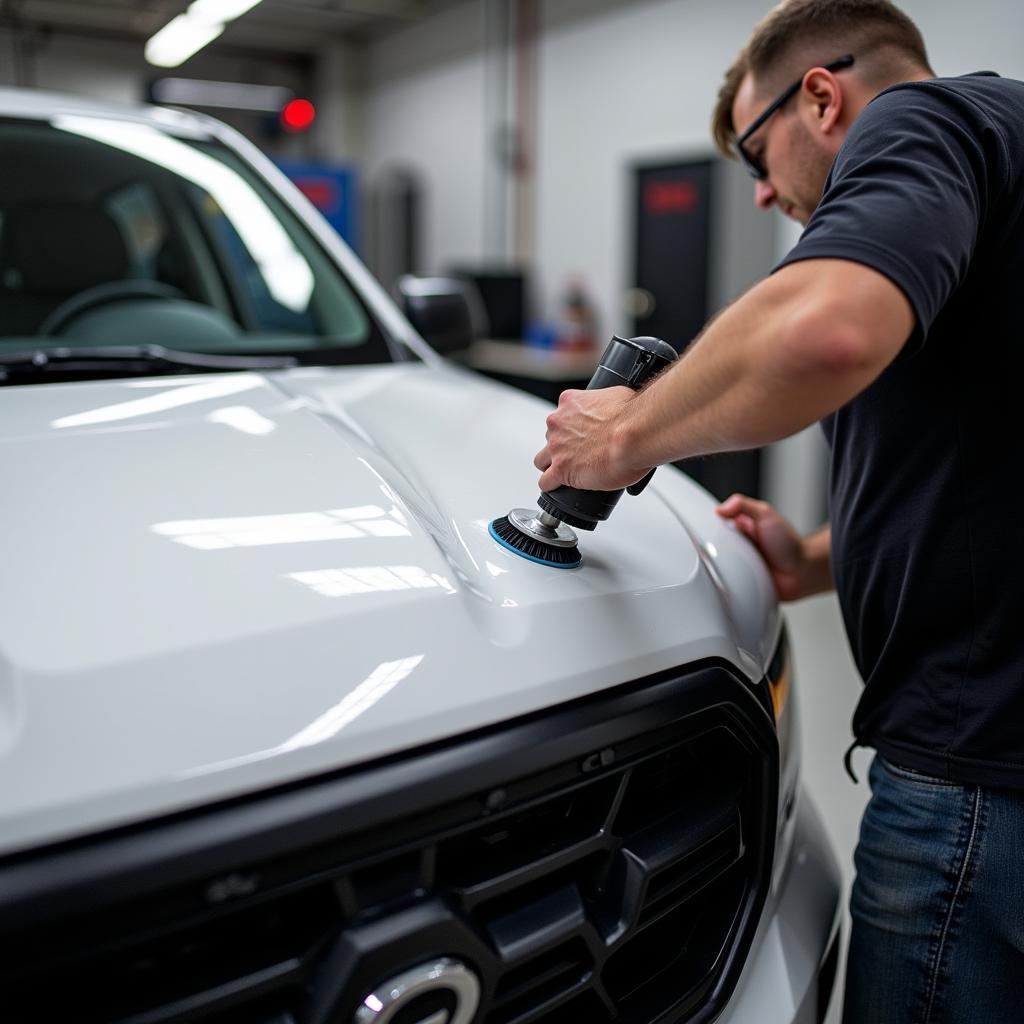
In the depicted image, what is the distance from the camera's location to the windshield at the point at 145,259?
1816 mm

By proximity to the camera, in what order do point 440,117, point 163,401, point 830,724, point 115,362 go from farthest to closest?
1. point 440,117
2. point 830,724
3. point 115,362
4. point 163,401

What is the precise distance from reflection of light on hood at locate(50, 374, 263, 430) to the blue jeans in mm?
1051

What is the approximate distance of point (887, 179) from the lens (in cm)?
86

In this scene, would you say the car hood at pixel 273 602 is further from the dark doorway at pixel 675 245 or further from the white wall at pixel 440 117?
the white wall at pixel 440 117

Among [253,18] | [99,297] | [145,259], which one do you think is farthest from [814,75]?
[253,18]

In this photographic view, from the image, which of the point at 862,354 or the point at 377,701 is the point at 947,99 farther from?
the point at 377,701

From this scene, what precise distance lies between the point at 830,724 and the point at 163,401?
8.22ft

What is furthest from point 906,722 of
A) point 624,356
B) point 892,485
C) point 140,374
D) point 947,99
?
point 140,374

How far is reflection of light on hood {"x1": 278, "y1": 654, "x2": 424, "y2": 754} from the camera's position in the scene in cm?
75

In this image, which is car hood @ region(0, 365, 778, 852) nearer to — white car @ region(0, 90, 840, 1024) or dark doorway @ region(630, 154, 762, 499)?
white car @ region(0, 90, 840, 1024)

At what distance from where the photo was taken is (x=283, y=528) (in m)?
0.95

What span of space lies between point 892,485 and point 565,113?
24.2 feet

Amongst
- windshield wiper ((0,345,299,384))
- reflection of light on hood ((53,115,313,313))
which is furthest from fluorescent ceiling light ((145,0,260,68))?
windshield wiper ((0,345,299,384))

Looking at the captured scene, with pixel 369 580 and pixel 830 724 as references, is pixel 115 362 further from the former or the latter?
pixel 830 724
